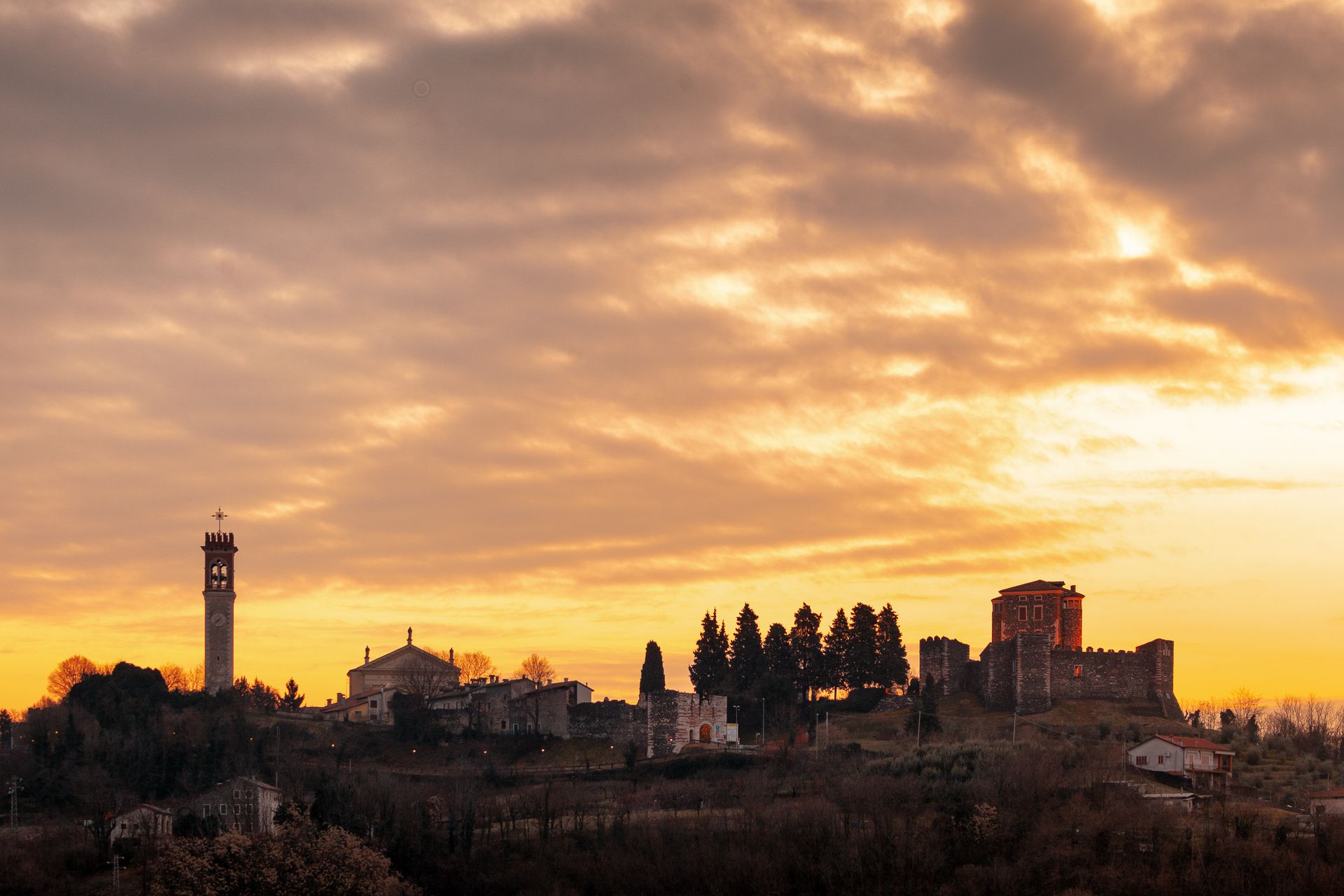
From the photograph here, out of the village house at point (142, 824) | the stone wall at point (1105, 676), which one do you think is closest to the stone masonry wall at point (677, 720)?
the stone wall at point (1105, 676)

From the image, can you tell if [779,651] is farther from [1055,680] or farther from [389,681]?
[389,681]

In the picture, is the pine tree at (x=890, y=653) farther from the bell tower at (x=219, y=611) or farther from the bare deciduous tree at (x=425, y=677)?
the bell tower at (x=219, y=611)

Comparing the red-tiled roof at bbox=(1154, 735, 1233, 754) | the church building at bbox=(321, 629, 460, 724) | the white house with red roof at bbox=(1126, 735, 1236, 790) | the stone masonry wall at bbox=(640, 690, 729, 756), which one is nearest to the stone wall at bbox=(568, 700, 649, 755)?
the stone masonry wall at bbox=(640, 690, 729, 756)

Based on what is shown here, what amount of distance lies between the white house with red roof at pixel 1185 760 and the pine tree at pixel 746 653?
2597 centimetres

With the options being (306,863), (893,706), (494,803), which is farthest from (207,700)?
(893,706)

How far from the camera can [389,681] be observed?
352 ft

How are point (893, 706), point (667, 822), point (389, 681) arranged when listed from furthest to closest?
point (389, 681), point (893, 706), point (667, 822)

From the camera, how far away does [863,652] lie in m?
97.1

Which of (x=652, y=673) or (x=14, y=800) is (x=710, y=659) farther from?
(x=14, y=800)

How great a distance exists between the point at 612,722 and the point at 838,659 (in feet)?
47.5

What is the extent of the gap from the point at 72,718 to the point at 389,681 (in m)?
21.8

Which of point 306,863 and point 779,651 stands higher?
point 779,651

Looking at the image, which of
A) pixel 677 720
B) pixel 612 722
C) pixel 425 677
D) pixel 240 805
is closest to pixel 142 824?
pixel 240 805

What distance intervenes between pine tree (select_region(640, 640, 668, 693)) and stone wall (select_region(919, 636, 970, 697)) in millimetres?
14743
